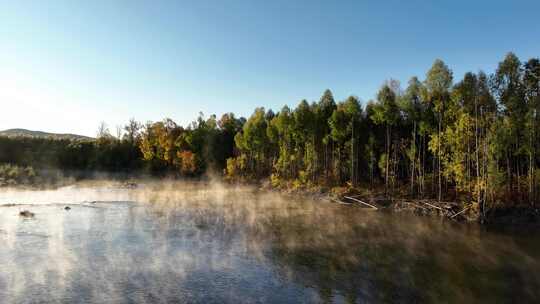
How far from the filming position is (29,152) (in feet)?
327

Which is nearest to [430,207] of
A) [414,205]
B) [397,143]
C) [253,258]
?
[414,205]

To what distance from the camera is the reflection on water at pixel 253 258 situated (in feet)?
55.1

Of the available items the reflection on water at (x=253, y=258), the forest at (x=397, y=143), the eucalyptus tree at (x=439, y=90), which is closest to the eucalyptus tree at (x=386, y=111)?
the forest at (x=397, y=143)

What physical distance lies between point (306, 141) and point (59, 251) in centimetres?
4596

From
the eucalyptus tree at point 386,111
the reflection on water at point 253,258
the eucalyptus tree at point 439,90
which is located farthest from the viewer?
the eucalyptus tree at point 386,111

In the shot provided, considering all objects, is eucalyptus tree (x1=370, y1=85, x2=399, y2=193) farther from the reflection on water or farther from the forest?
the reflection on water

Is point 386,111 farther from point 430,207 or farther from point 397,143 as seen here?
point 430,207

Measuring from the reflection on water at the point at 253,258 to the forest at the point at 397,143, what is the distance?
838 cm

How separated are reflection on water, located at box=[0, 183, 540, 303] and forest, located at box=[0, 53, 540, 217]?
8.38 metres

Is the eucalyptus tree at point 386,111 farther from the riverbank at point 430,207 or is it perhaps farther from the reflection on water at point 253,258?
the reflection on water at point 253,258

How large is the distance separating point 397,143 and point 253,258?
112 ft

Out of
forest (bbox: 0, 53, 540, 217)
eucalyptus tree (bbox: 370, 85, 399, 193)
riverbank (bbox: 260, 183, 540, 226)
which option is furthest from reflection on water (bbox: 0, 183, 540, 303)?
eucalyptus tree (bbox: 370, 85, 399, 193)

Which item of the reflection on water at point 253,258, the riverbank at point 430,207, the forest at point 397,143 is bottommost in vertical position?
the reflection on water at point 253,258

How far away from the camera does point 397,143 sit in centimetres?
4997
